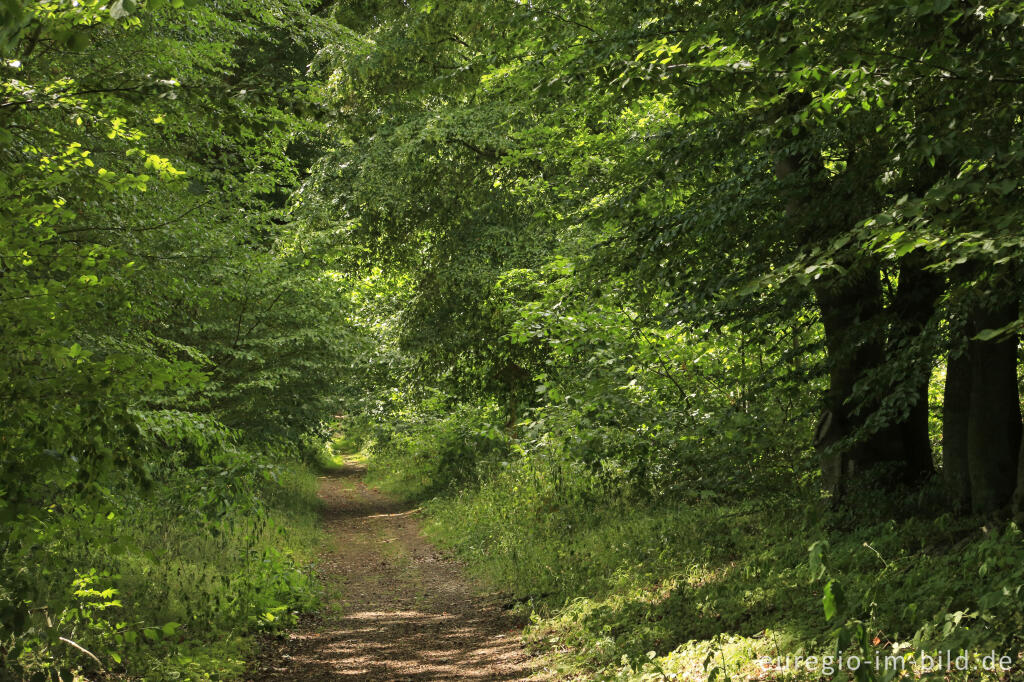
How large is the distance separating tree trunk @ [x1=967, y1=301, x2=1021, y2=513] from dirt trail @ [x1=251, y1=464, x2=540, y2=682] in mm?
4298

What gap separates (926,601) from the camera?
5789 millimetres

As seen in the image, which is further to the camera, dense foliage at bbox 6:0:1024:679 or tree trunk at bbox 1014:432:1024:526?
tree trunk at bbox 1014:432:1024:526

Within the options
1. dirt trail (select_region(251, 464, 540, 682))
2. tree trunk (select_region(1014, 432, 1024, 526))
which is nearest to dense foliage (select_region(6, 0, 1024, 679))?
tree trunk (select_region(1014, 432, 1024, 526))

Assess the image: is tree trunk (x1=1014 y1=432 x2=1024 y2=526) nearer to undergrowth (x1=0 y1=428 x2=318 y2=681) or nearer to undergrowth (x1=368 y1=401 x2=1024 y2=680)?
undergrowth (x1=368 y1=401 x2=1024 y2=680)

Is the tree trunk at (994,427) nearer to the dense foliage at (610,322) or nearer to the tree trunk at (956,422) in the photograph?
the dense foliage at (610,322)

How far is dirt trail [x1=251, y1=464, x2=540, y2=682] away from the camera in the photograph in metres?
8.09

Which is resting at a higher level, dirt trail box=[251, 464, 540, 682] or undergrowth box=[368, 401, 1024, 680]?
undergrowth box=[368, 401, 1024, 680]

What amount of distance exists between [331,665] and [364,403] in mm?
12788

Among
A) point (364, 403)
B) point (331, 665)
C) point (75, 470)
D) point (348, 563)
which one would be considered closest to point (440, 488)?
point (364, 403)

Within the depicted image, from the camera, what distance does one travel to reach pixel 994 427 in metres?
7.12

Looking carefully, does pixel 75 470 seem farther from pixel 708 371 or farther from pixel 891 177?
pixel 708 371

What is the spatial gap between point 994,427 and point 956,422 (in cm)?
73

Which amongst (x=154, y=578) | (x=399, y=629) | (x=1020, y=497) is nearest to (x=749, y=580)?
(x=1020, y=497)

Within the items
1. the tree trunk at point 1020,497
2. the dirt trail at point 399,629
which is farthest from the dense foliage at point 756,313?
the dirt trail at point 399,629
